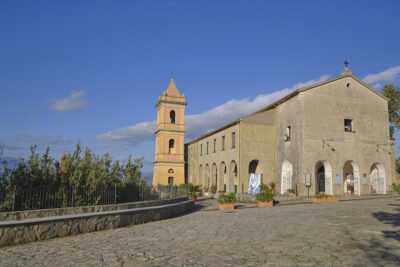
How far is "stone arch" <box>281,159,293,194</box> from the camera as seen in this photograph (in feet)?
96.4

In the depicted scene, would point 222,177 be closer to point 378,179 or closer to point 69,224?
point 378,179

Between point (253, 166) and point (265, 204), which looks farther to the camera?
point (253, 166)

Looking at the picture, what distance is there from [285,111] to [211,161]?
12.2m

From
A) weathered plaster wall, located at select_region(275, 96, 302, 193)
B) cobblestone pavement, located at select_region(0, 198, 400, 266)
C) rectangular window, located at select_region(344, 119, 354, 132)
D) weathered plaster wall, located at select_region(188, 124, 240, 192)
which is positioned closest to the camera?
cobblestone pavement, located at select_region(0, 198, 400, 266)

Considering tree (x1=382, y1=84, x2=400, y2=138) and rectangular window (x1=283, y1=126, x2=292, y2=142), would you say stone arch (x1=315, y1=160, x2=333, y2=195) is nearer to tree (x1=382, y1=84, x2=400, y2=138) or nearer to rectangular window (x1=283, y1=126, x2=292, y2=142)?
rectangular window (x1=283, y1=126, x2=292, y2=142)

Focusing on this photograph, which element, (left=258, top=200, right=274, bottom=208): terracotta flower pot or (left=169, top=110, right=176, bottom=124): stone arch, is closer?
(left=258, top=200, right=274, bottom=208): terracotta flower pot

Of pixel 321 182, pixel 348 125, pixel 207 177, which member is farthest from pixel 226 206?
pixel 207 177

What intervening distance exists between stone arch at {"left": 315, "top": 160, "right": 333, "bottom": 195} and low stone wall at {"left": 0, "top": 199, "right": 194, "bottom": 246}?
58.2ft

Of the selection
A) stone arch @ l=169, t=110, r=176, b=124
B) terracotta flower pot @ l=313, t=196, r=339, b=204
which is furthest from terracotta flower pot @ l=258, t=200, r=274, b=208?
stone arch @ l=169, t=110, r=176, b=124

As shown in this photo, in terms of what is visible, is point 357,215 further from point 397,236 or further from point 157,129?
point 157,129

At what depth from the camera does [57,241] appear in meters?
8.60

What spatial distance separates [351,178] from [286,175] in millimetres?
5673

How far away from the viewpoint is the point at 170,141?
4697 cm

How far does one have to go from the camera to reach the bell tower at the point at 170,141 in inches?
1805
